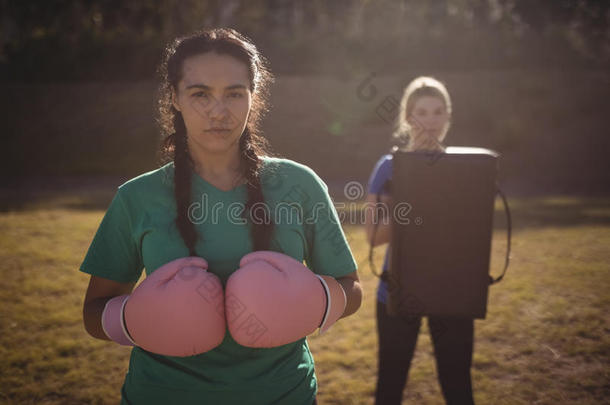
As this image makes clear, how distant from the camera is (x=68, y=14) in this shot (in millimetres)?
18656

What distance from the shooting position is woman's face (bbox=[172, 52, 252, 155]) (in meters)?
1.32

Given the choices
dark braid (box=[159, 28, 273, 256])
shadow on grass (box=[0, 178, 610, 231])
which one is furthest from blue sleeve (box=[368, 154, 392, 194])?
shadow on grass (box=[0, 178, 610, 231])

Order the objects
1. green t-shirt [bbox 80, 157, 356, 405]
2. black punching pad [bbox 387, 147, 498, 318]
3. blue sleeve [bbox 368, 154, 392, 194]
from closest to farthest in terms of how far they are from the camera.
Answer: green t-shirt [bbox 80, 157, 356, 405] → black punching pad [bbox 387, 147, 498, 318] → blue sleeve [bbox 368, 154, 392, 194]

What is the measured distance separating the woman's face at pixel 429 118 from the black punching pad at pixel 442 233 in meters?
0.57

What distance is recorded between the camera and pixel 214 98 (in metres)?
1.33

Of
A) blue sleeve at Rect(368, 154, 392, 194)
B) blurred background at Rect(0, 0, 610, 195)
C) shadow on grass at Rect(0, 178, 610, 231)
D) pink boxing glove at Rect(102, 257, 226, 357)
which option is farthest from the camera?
blurred background at Rect(0, 0, 610, 195)

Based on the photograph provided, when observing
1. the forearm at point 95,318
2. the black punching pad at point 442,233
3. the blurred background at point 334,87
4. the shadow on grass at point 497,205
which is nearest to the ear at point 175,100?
the forearm at point 95,318

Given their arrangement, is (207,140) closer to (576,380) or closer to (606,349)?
(576,380)

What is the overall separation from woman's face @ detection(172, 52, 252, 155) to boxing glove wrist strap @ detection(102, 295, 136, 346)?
1.75 ft

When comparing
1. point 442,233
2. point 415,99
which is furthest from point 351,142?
point 442,233

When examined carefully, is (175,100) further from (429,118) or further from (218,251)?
(429,118)

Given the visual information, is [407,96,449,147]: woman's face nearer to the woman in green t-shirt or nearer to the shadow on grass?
the woman in green t-shirt

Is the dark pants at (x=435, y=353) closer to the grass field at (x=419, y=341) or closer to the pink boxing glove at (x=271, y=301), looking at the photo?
the grass field at (x=419, y=341)

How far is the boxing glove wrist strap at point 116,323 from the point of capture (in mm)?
1250
